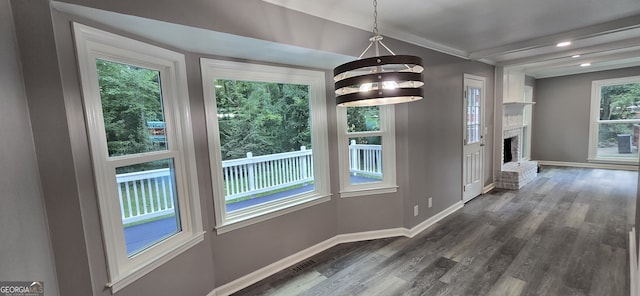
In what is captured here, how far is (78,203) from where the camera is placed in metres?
1.31

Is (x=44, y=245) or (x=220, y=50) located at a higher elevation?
(x=220, y=50)

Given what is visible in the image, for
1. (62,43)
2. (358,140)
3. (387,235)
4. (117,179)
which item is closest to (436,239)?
(387,235)

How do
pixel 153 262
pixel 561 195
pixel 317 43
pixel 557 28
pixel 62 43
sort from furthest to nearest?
1. pixel 561 195
2. pixel 557 28
3. pixel 317 43
4. pixel 153 262
5. pixel 62 43

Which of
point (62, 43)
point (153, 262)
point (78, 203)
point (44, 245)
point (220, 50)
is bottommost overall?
point (153, 262)

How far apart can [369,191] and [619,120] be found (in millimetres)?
6772

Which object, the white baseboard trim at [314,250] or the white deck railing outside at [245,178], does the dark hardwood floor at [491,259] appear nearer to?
the white baseboard trim at [314,250]

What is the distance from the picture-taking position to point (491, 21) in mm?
2695

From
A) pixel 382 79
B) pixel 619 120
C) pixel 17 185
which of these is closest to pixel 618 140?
pixel 619 120

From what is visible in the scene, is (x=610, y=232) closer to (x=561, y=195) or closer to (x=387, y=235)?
(x=561, y=195)

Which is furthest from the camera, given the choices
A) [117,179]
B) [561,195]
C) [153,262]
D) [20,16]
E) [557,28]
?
[561,195]

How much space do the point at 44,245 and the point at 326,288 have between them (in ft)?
5.94

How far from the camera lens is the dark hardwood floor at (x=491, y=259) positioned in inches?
86.6

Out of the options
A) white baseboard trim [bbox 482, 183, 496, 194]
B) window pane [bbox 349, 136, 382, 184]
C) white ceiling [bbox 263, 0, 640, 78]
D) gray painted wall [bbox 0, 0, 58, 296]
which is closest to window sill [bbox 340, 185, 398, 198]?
window pane [bbox 349, 136, 382, 184]

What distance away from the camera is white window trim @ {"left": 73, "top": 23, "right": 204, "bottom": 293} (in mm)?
1407
